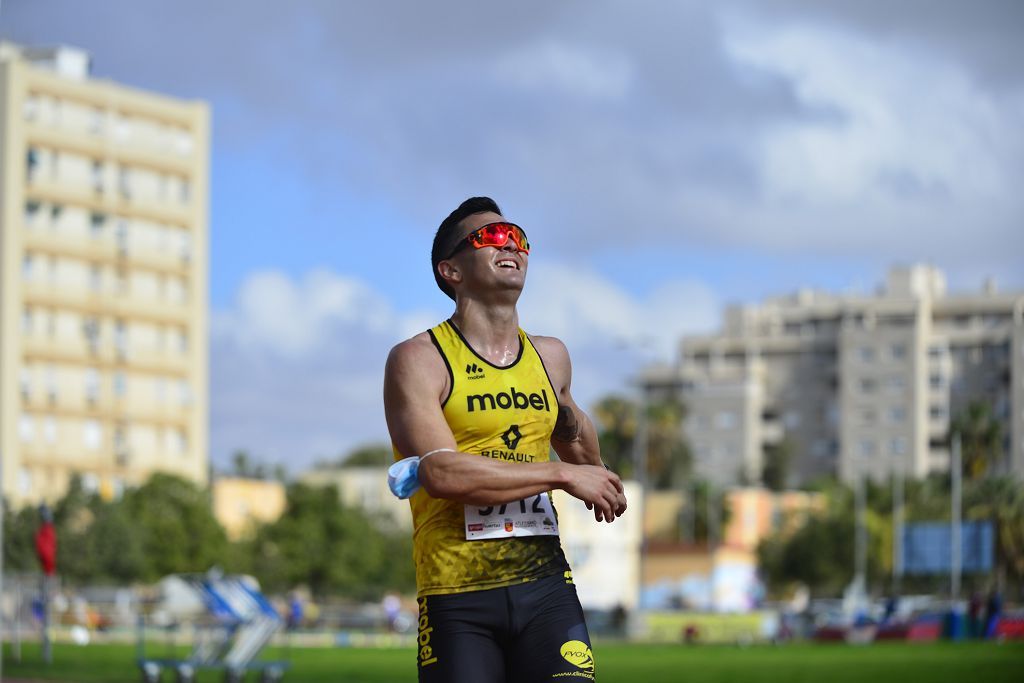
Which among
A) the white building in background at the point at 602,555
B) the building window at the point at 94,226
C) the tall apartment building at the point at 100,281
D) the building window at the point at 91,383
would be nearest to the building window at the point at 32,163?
the tall apartment building at the point at 100,281

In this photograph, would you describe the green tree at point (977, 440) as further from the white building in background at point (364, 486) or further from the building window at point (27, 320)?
the building window at point (27, 320)

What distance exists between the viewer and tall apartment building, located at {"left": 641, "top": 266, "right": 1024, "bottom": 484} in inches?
6255

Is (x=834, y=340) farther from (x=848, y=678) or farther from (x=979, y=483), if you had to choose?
(x=848, y=678)

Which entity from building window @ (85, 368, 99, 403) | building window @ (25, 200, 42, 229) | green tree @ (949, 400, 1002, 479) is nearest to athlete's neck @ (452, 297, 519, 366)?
building window @ (25, 200, 42, 229)

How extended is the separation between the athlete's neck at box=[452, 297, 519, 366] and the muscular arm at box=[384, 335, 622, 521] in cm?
18

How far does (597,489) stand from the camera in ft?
17.1

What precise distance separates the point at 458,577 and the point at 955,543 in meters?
66.5

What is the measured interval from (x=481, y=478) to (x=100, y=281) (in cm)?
9638

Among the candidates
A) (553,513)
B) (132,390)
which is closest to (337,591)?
(132,390)

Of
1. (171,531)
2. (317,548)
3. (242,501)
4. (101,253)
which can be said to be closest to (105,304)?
(101,253)

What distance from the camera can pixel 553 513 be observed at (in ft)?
18.4

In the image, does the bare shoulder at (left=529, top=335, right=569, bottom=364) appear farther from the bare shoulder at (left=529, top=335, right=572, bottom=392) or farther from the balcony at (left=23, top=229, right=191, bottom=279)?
the balcony at (left=23, top=229, right=191, bottom=279)

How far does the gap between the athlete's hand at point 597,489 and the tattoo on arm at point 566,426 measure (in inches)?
15.5

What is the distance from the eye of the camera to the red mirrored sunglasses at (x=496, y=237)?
18.6ft
